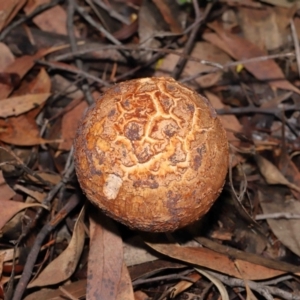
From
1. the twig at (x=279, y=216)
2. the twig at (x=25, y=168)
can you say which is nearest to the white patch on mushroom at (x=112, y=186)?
the twig at (x=25, y=168)

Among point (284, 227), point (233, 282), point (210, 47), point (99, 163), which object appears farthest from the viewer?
point (210, 47)

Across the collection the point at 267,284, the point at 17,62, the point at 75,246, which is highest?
the point at 17,62

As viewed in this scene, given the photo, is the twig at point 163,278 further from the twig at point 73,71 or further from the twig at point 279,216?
the twig at point 73,71

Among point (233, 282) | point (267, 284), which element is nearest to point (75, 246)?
point (233, 282)

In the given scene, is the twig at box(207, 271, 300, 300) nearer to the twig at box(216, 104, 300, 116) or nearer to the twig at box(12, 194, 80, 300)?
the twig at box(12, 194, 80, 300)

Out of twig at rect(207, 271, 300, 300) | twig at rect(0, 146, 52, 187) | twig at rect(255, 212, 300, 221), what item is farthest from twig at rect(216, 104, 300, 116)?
twig at rect(0, 146, 52, 187)

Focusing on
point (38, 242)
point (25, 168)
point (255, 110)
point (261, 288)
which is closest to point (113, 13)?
point (255, 110)

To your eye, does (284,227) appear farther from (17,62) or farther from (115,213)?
(17,62)
